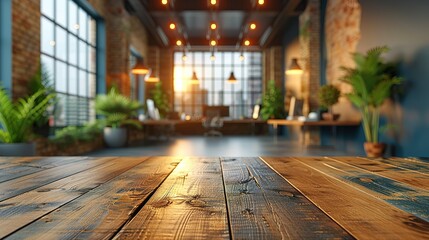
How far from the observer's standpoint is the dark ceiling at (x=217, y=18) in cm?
954

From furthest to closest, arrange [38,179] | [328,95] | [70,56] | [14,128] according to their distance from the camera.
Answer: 1. [70,56]
2. [328,95]
3. [14,128]
4. [38,179]

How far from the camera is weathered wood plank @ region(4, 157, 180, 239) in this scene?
2.33 feet

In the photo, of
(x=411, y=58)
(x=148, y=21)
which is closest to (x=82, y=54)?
(x=148, y=21)

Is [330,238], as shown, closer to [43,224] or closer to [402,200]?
[402,200]

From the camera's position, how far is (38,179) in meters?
1.30

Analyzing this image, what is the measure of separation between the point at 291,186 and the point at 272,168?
0.42 metres

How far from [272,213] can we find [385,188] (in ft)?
1.55

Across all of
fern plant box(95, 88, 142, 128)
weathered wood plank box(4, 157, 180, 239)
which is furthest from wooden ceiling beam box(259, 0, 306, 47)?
weathered wood plank box(4, 157, 180, 239)

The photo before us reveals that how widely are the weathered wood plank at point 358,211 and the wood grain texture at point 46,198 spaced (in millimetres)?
622

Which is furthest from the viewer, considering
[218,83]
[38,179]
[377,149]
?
[218,83]

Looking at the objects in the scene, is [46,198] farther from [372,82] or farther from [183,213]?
[372,82]

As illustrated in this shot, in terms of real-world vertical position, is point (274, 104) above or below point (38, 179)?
above

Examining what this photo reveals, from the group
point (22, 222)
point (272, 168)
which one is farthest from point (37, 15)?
point (22, 222)

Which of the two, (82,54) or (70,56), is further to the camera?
(82,54)
